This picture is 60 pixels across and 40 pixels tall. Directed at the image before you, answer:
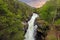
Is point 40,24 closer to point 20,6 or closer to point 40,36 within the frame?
point 40,36

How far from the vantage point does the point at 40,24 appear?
40656 millimetres

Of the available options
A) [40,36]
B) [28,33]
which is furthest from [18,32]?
[28,33]

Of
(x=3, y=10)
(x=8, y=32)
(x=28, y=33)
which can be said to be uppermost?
(x=3, y=10)

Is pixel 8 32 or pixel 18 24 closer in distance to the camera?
pixel 8 32

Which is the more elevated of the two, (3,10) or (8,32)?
(3,10)

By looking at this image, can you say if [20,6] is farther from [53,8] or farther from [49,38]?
[49,38]

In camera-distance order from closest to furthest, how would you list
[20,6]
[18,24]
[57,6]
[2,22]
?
[2,22]
[18,24]
[57,6]
[20,6]

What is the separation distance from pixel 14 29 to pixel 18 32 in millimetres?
1462

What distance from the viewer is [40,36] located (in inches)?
1580

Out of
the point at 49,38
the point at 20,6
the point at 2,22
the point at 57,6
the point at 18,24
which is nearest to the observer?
the point at 2,22

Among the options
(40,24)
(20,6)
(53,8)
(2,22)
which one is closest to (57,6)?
(53,8)

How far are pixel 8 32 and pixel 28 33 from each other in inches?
598

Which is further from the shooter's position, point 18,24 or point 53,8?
point 53,8

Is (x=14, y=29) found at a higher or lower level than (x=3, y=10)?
lower
